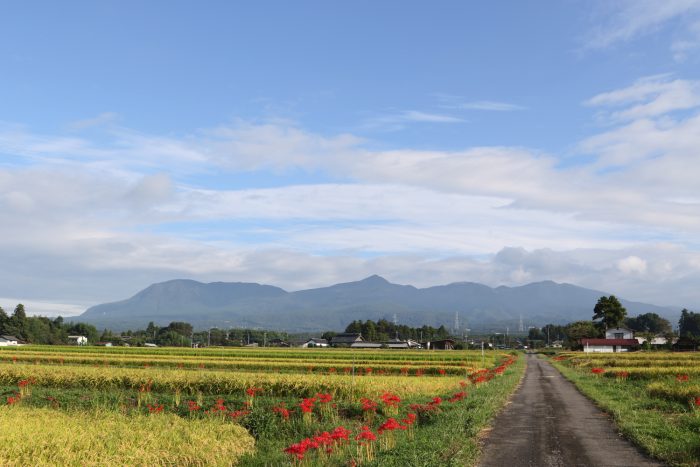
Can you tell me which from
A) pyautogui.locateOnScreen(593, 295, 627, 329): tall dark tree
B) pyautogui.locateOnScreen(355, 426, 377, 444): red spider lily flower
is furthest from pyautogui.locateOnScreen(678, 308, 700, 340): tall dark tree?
pyautogui.locateOnScreen(355, 426, 377, 444): red spider lily flower

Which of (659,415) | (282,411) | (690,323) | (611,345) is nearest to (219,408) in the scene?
(282,411)

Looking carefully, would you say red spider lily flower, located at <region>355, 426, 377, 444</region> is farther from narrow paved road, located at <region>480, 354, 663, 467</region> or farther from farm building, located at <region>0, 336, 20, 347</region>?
farm building, located at <region>0, 336, 20, 347</region>

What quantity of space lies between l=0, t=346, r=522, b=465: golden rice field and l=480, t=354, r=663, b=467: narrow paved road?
1.78 meters

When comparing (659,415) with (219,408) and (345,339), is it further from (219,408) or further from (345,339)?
(345,339)

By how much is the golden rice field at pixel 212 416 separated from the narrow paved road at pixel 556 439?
1.78 meters

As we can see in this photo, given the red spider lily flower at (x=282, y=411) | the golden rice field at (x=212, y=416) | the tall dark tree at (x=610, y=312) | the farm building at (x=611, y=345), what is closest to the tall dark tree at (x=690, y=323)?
the tall dark tree at (x=610, y=312)

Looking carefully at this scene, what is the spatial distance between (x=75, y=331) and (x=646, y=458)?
633ft

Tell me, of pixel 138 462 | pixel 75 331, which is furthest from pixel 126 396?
pixel 75 331

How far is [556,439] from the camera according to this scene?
16062mm

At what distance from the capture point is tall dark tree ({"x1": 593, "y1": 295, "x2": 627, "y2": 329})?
445 ft

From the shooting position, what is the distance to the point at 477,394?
25641 millimetres

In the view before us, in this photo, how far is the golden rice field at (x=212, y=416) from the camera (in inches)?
528

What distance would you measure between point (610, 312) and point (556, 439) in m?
133

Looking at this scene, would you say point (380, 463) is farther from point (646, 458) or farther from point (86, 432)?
point (86, 432)
